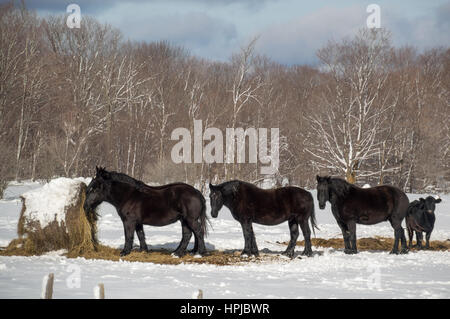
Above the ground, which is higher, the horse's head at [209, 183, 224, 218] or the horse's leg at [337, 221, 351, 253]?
the horse's head at [209, 183, 224, 218]

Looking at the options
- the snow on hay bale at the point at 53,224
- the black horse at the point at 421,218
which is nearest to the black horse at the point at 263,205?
the snow on hay bale at the point at 53,224

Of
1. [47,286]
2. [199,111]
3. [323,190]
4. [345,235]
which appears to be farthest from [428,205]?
[199,111]

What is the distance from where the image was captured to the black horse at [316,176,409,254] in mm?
12102

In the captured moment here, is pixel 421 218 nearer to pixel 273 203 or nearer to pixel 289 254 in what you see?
pixel 289 254

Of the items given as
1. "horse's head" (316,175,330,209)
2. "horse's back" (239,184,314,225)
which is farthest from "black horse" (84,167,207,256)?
"horse's head" (316,175,330,209)

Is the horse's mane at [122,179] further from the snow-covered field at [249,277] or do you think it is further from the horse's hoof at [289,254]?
the horse's hoof at [289,254]

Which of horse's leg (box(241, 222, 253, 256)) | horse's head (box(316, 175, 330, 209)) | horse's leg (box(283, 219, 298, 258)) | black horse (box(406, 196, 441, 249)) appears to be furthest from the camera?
black horse (box(406, 196, 441, 249))

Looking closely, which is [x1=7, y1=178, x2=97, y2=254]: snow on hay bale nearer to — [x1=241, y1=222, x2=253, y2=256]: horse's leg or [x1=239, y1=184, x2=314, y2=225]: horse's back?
[x1=241, y1=222, x2=253, y2=256]: horse's leg

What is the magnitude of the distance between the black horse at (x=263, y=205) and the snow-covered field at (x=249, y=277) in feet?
3.13

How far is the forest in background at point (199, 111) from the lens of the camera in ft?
109

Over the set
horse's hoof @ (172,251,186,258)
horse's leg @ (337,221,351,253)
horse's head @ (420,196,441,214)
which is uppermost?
horse's head @ (420,196,441,214)

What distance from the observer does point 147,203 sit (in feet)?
36.1

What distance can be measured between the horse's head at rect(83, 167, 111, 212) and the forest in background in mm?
20688

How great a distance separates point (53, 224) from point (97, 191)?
1101 mm
